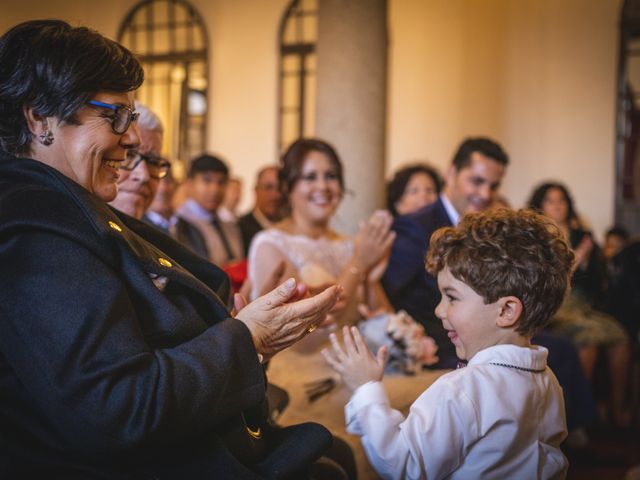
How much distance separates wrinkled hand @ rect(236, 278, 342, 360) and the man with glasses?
999 millimetres

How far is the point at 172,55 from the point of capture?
9758 mm

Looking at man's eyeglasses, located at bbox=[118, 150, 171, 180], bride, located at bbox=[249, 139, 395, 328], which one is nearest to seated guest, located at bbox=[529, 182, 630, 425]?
bride, located at bbox=[249, 139, 395, 328]

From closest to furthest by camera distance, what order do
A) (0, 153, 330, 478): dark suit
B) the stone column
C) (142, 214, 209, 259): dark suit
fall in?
(0, 153, 330, 478): dark suit < (142, 214, 209, 259): dark suit < the stone column

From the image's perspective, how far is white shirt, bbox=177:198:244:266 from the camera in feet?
15.2

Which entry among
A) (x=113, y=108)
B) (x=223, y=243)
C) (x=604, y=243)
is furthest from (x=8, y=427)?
(x=604, y=243)

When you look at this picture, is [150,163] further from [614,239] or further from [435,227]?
[614,239]

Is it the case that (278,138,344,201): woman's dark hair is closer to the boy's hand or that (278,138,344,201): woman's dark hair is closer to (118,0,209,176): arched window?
the boy's hand

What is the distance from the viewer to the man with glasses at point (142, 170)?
7.78 feet

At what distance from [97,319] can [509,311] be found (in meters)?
0.94

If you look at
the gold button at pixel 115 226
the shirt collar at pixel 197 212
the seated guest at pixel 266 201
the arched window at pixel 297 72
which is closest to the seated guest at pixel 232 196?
the arched window at pixel 297 72

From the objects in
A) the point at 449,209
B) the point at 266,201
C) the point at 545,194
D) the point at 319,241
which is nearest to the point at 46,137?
the point at 319,241

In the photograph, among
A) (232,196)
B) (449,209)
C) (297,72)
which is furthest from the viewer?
(297,72)

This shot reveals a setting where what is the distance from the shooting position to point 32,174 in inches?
54.1

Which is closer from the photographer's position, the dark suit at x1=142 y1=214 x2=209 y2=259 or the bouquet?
the bouquet
